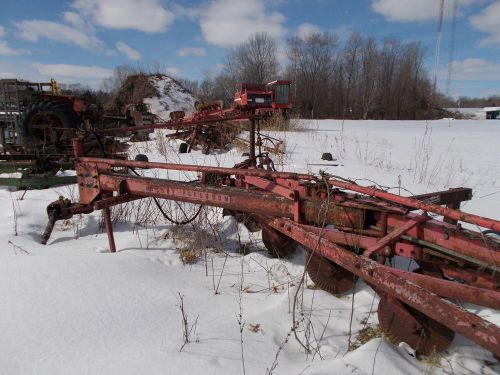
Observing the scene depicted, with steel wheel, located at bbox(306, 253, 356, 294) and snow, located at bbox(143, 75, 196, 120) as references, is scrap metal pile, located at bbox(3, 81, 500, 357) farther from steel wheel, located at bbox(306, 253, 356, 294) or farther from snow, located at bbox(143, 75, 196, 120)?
snow, located at bbox(143, 75, 196, 120)

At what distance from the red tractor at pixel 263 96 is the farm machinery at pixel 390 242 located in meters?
7.43

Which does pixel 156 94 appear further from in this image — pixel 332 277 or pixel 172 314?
pixel 172 314

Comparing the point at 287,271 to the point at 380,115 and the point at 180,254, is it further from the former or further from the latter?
the point at 380,115

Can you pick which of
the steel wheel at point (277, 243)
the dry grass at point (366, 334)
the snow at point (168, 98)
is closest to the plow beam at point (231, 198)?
the dry grass at point (366, 334)

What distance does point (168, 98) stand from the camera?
73.5 feet

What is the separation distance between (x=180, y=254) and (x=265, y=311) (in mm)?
1229

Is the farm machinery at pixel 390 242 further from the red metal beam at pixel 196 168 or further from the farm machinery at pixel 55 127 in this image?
the farm machinery at pixel 55 127

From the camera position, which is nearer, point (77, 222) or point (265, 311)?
point (265, 311)

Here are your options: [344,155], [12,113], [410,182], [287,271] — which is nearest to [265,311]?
[287,271]

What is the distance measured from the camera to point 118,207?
4.34 m

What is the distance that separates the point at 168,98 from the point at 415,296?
73.7 feet

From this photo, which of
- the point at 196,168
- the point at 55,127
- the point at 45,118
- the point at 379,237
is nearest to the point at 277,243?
the point at 196,168

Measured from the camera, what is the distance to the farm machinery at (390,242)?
164cm

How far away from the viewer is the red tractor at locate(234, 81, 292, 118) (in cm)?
1018
